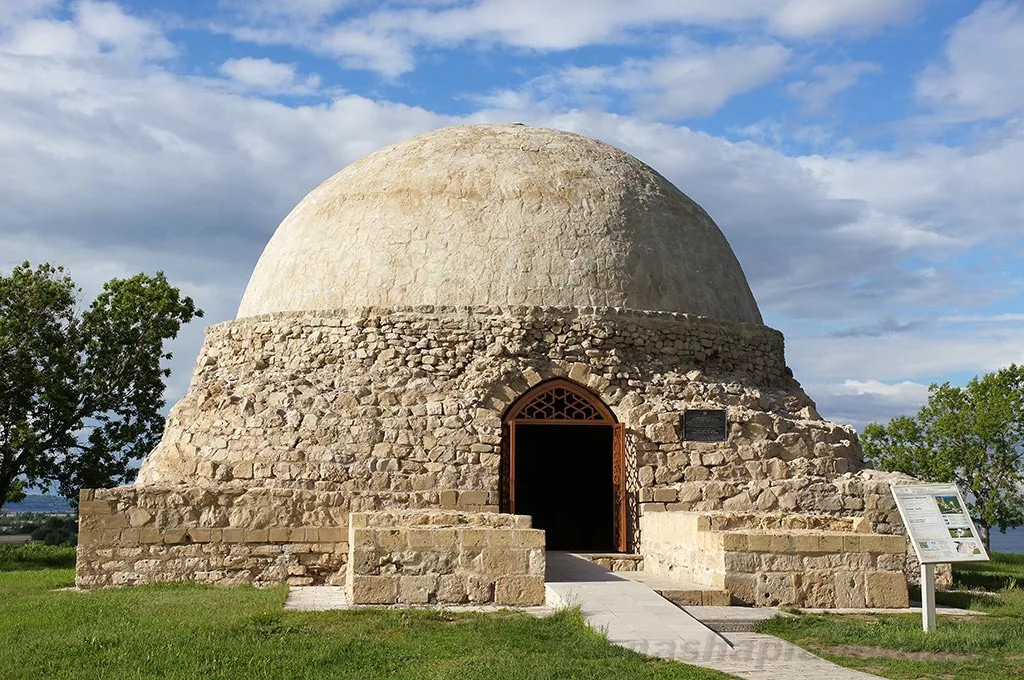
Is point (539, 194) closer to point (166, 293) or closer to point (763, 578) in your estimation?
point (763, 578)

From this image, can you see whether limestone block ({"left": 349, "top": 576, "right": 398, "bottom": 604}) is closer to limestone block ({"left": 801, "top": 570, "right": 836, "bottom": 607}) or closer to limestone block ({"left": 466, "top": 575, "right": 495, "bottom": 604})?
limestone block ({"left": 466, "top": 575, "right": 495, "bottom": 604})

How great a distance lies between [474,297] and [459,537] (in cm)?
524

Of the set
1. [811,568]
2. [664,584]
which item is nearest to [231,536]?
[664,584]

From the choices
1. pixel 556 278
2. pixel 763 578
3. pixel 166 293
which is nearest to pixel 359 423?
pixel 556 278

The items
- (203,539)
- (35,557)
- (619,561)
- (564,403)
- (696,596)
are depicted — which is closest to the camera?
(696,596)

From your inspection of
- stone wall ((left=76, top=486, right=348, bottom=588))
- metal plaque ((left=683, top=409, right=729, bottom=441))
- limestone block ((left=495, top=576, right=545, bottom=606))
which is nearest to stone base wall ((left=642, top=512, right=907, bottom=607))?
limestone block ((left=495, top=576, right=545, bottom=606))

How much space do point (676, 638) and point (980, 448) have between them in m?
20.4

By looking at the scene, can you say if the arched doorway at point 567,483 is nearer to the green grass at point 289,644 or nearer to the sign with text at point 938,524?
the sign with text at point 938,524

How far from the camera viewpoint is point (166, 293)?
23.1 m

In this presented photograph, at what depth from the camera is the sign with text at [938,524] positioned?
366 inches

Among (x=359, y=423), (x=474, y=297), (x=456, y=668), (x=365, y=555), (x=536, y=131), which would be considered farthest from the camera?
(x=536, y=131)

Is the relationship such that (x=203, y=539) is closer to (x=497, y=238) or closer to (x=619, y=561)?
(x=619, y=561)

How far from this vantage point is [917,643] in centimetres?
846

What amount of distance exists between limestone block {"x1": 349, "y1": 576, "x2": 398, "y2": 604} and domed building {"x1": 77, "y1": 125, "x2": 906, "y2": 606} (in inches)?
0.8
